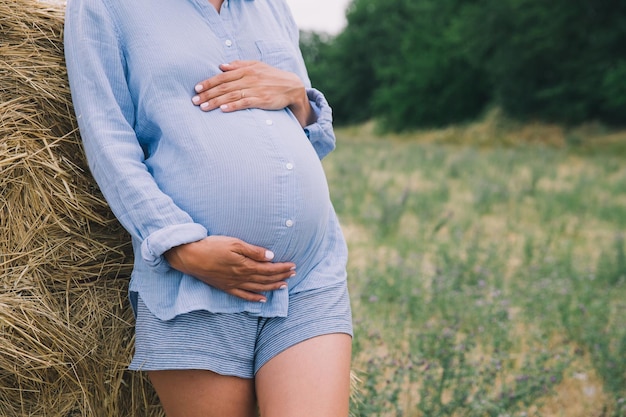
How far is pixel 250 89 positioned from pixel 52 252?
0.73 meters

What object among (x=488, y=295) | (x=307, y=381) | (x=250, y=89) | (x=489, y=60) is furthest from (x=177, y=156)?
(x=489, y=60)

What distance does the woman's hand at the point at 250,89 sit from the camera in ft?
6.13

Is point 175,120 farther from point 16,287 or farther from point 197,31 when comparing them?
point 16,287

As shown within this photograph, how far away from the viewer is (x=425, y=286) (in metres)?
5.19

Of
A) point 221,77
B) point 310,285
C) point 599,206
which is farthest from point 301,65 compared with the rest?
point 599,206

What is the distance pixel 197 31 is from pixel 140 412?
1.16 metres

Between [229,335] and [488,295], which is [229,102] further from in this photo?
[488,295]

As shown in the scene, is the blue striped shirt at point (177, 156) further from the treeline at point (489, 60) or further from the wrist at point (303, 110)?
the treeline at point (489, 60)

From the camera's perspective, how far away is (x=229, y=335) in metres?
1.79

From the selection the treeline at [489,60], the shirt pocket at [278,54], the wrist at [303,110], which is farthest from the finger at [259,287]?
the treeline at [489,60]

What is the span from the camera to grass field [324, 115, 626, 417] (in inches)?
132

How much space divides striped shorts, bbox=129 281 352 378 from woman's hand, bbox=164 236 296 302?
0.26 ft

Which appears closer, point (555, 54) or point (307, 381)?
point (307, 381)

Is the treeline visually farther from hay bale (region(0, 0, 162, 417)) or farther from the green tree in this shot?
hay bale (region(0, 0, 162, 417))
